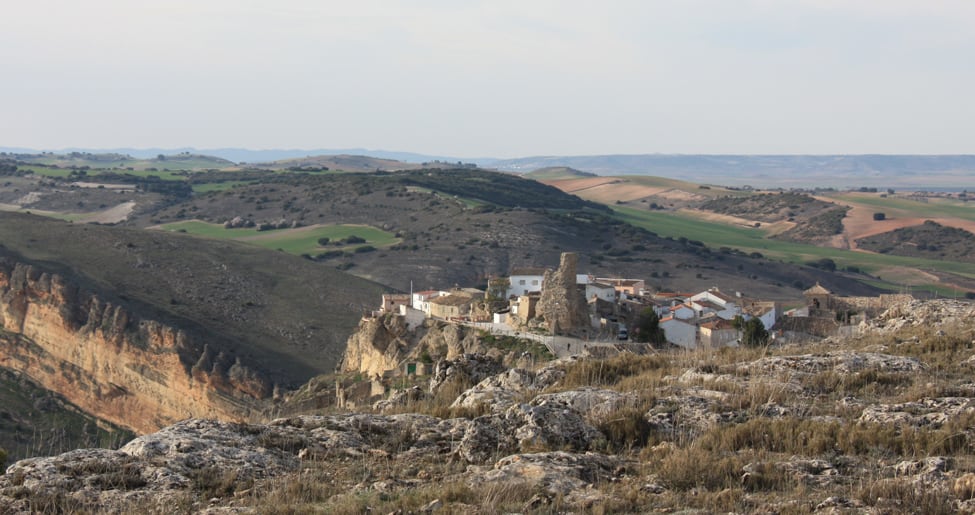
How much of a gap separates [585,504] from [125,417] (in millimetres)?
38919

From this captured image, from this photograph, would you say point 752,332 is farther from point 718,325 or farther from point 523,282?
point 523,282

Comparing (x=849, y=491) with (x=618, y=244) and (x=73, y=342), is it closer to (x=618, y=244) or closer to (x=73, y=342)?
(x=73, y=342)

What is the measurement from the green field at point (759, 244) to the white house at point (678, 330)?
65109mm

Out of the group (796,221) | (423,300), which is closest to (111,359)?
(423,300)

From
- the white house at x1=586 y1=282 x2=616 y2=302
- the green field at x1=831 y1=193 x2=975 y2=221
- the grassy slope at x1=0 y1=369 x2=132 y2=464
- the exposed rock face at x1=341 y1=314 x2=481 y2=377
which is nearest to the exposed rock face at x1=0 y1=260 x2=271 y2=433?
the grassy slope at x1=0 y1=369 x2=132 y2=464

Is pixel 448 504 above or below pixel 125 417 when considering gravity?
above

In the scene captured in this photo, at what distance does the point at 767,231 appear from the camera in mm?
132000

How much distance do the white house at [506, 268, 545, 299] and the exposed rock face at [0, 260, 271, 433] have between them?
33.2 ft

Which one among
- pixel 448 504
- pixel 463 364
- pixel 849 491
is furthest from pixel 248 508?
pixel 463 364

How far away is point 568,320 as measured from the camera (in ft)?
Result: 98.5

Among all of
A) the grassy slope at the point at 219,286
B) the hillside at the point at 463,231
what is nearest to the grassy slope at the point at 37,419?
the grassy slope at the point at 219,286

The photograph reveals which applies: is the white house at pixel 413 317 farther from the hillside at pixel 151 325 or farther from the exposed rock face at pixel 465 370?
the exposed rock face at pixel 465 370

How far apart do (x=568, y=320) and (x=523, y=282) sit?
11.4 m

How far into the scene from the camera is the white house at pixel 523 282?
40.5 metres
